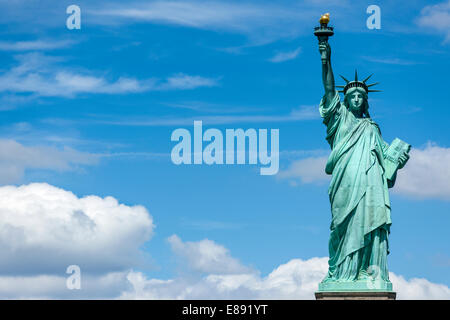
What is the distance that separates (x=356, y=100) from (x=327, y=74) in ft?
4.69

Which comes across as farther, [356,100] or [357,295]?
[356,100]

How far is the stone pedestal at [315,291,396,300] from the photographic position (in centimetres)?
3105

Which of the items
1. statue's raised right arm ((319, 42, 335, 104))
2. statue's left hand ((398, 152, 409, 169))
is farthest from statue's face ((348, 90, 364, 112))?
statue's left hand ((398, 152, 409, 169))

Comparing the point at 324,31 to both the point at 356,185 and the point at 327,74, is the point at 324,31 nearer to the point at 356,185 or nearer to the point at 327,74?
the point at 327,74

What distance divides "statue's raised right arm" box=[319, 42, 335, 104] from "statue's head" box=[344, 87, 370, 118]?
676mm

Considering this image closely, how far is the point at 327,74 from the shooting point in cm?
3275

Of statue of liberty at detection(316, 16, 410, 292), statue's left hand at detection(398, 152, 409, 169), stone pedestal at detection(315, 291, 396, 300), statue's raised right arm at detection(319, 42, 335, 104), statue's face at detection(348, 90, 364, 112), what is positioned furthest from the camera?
statue's face at detection(348, 90, 364, 112)

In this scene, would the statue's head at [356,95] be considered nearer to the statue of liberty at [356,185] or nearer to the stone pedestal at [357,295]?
the statue of liberty at [356,185]

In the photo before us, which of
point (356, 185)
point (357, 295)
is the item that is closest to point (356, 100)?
point (356, 185)

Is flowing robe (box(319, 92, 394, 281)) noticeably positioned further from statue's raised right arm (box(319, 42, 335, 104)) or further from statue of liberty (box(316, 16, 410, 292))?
statue's raised right arm (box(319, 42, 335, 104))

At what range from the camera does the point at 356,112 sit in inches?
1318

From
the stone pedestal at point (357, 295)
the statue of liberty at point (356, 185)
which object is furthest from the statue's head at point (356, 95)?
the stone pedestal at point (357, 295)
